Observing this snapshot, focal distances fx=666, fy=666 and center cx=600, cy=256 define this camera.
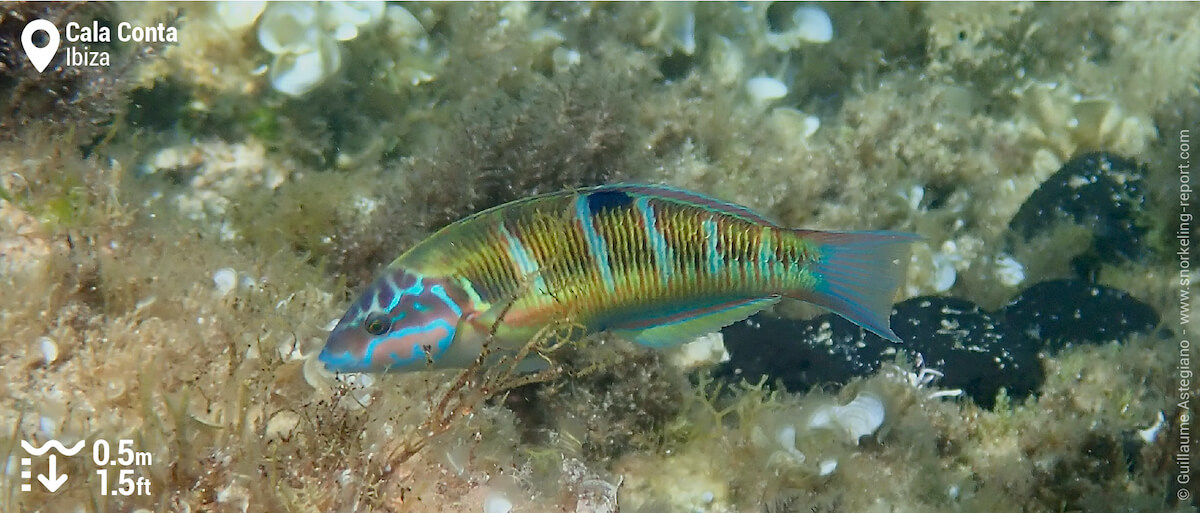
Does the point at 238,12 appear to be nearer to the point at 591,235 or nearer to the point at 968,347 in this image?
the point at 591,235

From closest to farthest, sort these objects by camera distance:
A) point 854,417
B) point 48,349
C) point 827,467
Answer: point 48,349 → point 827,467 → point 854,417

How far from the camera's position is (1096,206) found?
A: 5.19 m

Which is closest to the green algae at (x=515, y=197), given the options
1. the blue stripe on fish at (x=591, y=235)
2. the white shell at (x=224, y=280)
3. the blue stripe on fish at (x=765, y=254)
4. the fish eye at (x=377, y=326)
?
the white shell at (x=224, y=280)

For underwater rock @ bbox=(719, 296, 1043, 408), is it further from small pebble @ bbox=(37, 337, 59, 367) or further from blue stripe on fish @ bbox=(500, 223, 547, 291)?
small pebble @ bbox=(37, 337, 59, 367)

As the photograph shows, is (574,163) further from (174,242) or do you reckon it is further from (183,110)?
(183,110)

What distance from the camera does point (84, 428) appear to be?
2416mm

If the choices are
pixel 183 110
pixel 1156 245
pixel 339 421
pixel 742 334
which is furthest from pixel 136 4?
pixel 1156 245

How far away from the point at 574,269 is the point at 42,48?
3668 mm

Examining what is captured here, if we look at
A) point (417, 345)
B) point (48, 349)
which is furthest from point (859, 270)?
point (48, 349)

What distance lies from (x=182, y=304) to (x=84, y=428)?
74cm

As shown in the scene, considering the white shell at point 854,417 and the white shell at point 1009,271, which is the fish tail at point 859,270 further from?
the white shell at point 1009,271

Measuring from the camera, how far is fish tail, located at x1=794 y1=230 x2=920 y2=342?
2432 mm

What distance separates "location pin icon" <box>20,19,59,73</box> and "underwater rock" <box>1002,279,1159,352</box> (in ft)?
19.6

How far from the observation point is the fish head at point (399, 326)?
2287 mm
